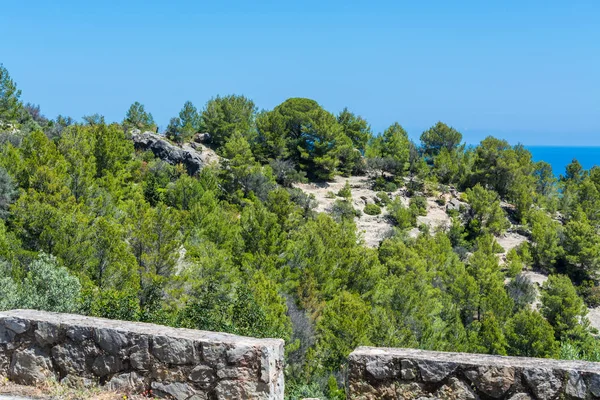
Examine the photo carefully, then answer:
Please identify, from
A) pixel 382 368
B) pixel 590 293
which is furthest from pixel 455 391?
pixel 590 293

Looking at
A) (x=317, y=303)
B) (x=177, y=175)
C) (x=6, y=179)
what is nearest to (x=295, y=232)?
(x=317, y=303)

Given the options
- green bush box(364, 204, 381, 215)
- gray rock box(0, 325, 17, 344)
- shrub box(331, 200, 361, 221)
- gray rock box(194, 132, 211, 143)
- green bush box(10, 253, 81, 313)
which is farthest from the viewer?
gray rock box(194, 132, 211, 143)

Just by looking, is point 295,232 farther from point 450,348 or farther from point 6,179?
point 6,179

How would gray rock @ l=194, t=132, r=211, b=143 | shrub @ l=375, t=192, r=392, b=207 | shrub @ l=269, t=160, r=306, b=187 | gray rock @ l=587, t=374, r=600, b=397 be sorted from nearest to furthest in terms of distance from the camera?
gray rock @ l=587, t=374, r=600, b=397
shrub @ l=375, t=192, r=392, b=207
shrub @ l=269, t=160, r=306, b=187
gray rock @ l=194, t=132, r=211, b=143

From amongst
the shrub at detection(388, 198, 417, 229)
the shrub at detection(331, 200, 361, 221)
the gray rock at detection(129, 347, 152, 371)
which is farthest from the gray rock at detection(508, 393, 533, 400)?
the shrub at detection(388, 198, 417, 229)

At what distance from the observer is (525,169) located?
66.6 m

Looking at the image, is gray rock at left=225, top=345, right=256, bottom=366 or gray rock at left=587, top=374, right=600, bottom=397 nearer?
gray rock at left=587, top=374, right=600, bottom=397

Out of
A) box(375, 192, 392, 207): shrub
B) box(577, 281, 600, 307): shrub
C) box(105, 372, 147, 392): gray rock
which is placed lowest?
box(105, 372, 147, 392): gray rock

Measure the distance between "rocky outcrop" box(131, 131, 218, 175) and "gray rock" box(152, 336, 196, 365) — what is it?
1927 inches

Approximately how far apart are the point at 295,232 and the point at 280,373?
94.7ft

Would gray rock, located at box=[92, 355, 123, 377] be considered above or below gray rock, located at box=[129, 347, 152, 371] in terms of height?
below

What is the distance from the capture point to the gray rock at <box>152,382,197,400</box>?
5.45 meters

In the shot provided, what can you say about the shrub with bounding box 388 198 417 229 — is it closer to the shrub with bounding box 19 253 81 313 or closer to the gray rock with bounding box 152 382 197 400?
the shrub with bounding box 19 253 81 313

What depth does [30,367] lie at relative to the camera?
5863 millimetres
